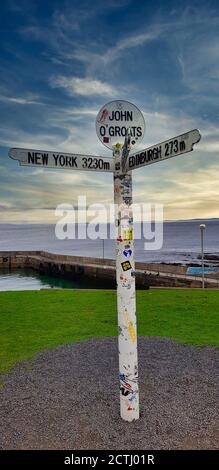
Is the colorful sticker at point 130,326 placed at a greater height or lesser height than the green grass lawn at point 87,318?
greater

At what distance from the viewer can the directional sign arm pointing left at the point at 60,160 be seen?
192 inches

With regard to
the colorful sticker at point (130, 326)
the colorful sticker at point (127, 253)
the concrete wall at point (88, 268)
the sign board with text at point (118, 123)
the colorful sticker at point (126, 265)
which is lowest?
the concrete wall at point (88, 268)

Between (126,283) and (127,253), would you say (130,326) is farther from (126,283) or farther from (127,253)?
(127,253)

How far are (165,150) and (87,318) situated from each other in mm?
9043

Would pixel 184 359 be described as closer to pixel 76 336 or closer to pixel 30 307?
pixel 76 336

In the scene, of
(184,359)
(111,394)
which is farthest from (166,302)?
(111,394)

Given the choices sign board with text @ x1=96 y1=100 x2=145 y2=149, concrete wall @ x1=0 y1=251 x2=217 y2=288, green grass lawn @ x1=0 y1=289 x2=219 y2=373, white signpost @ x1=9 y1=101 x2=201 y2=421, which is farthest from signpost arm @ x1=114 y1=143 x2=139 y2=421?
concrete wall @ x1=0 y1=251 x2=217 y2=288

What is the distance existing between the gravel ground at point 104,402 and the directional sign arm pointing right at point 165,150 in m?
3.61

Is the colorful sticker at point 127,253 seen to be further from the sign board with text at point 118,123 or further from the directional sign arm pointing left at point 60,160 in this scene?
the sign board with text at point 118,123

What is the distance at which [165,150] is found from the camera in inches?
191

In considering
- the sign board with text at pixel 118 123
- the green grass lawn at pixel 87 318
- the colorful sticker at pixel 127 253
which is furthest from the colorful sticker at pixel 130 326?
the green grass lawn at pixel 87 318

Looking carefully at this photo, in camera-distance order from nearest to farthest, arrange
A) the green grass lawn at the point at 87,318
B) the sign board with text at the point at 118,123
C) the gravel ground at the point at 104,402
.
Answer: the gravel ground at the point at 104,402 → the sign board with text at the point at 118,123 → the green grass lawn at the point at 87,318
